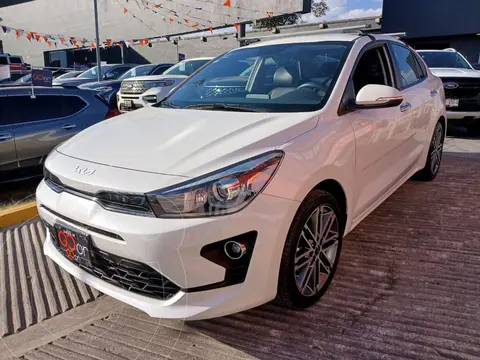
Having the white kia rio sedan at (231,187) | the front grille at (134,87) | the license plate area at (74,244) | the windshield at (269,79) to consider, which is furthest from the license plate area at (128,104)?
the license plate area at (74,244)

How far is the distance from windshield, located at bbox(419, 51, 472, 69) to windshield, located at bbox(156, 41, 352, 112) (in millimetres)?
7353

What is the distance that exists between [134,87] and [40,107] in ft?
18.1

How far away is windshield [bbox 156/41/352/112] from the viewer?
9.56ft

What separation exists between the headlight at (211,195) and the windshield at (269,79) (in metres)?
0.85

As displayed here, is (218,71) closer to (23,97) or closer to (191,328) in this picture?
(191,328)

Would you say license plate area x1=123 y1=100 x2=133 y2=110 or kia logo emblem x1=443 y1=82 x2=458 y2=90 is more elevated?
kia logo emblem x1=443 y1=82 x2=458 y2=90

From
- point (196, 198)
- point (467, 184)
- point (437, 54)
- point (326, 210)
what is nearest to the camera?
point (196, 198)

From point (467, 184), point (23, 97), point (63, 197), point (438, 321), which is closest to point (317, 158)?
point (438, 321)

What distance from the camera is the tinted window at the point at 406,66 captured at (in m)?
3.95

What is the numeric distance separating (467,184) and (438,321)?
10.5 feet

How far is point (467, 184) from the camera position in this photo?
16.8 ft

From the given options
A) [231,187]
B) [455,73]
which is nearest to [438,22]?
[455,73]

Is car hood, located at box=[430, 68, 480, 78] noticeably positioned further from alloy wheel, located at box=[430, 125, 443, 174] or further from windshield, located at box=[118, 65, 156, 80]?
windshield, located at box=[118, 65, 156, 80]

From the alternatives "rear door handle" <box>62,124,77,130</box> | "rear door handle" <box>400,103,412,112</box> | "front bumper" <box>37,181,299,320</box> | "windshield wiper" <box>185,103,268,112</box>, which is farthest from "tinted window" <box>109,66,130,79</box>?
"front bumper" <box>37,181,299,320</box>
